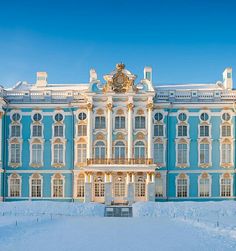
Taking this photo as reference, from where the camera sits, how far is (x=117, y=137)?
4225cm

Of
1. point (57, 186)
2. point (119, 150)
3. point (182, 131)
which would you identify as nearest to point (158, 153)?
point (182, 131)

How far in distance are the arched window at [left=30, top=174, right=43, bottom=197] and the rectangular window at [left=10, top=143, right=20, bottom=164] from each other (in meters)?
2.24

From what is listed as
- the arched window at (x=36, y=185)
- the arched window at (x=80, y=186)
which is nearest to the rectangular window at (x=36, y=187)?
the arched window at (x=36, y=185)

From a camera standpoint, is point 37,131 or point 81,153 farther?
point 37,131

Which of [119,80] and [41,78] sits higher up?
[41,78]

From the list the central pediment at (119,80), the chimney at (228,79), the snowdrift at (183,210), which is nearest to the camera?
the snowdrift at (183,210)

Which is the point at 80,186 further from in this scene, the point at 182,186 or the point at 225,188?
the point at 225,188

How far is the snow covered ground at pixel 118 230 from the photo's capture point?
55.8 feet

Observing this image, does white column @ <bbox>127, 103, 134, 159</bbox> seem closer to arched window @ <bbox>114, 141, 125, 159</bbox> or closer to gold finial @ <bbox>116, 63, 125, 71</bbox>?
arched window @ <bbox>114, 141, 125, 159</bbox>

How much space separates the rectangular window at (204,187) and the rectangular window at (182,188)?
1.34 metres

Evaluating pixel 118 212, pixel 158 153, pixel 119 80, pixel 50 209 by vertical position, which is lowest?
pixel 118 212

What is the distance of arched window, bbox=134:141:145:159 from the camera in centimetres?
4203

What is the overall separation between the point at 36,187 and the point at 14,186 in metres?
2.13

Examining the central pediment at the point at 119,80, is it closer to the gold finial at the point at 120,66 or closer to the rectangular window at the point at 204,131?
the gold finial at the point at 120,66
